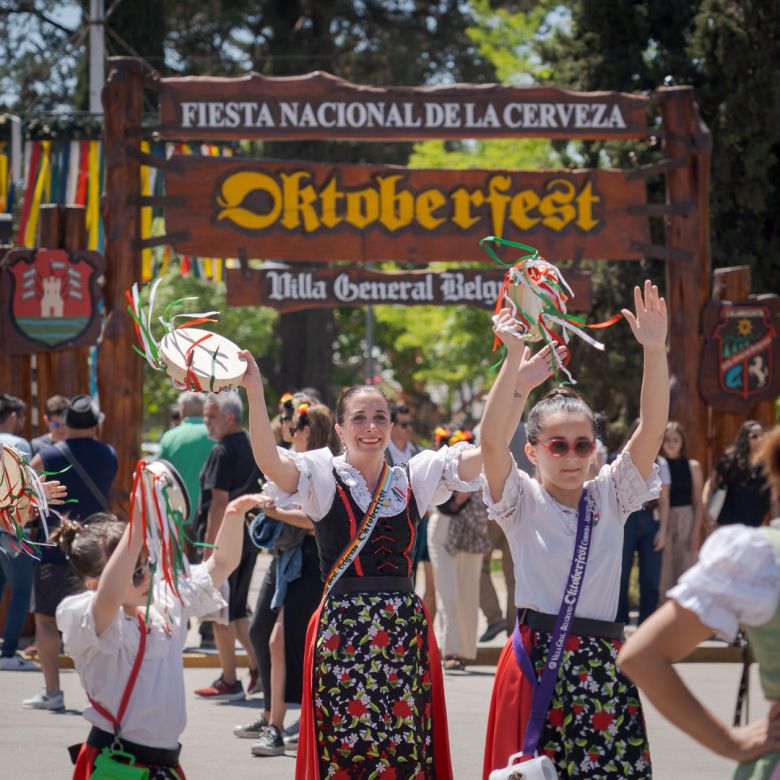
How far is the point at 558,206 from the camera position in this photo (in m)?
12.2

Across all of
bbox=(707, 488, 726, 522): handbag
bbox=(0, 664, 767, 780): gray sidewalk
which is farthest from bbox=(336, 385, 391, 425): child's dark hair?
bbox=(707, 488, 726, 522): handbag

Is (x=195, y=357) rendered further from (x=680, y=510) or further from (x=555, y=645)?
(x=680, y=510)

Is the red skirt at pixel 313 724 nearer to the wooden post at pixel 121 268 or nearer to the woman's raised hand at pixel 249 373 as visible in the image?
the woman's raised hand at pixel 249 373

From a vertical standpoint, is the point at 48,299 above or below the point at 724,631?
above

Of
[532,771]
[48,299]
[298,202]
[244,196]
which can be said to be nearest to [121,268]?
[48,299]

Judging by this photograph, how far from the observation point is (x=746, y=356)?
12.3m

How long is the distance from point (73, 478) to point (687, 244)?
5552 millimetres

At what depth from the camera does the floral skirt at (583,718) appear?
4262 millimetres

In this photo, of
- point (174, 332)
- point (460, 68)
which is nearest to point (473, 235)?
point (174, 332)

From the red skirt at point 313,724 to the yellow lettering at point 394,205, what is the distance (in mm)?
7486

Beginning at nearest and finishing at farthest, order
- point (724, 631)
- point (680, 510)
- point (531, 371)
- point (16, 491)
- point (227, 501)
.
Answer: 1. point (724, 631)
2. point (531, 371)
3. point (16, 491)
4. point (227, 501)
5. point (680, 510)

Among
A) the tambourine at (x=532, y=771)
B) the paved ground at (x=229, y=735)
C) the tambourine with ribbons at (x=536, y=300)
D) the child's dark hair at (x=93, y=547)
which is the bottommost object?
the paved ground at (x=229, y=735)

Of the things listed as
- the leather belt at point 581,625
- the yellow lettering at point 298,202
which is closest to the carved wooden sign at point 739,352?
the yellow lettering at point 298,202

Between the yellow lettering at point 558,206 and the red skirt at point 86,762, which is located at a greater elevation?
the yellow lettering at point 558,206
